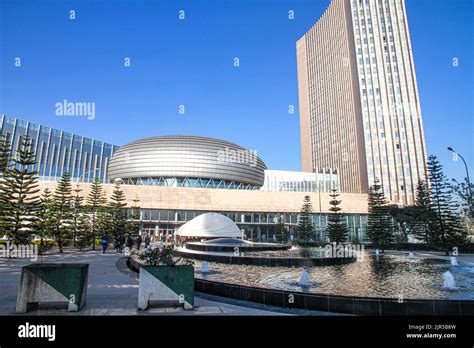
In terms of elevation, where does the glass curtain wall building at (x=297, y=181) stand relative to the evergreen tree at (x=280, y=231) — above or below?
above

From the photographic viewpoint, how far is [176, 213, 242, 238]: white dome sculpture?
2486 cm

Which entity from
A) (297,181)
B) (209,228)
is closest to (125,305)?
(209,228)

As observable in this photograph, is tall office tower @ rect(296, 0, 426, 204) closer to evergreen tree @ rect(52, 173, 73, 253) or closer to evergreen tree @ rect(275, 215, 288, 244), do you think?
evergreen tree @ rect(275, 215, 288, 244)

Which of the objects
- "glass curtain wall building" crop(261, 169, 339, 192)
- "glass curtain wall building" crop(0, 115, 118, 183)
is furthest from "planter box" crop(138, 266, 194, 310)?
"glass curtain wall building" crop(0, 115, 118, 183)

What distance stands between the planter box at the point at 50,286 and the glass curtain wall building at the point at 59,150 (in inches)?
4610

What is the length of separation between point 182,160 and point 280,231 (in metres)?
35.2

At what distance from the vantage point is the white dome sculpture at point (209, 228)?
81.6 ft

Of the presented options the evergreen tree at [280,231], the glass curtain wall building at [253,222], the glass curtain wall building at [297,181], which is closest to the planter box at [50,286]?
the glass curtain wall building at [253,222]

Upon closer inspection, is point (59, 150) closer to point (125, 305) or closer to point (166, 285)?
point (125, 305)

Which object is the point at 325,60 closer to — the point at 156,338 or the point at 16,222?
the point at 16,222

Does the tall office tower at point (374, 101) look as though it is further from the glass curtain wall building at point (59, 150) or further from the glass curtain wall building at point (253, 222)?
the glass curtain wall building at point (59, 150)

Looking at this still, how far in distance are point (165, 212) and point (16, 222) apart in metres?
31.5

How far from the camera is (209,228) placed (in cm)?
2538

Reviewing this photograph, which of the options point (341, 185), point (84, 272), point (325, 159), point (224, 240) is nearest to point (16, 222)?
point (224, 240)
